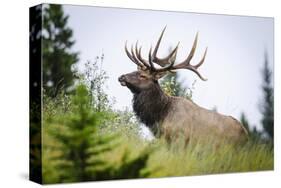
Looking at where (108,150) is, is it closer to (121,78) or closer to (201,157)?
(121,78)

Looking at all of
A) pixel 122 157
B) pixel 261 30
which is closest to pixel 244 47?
pixel 261 30

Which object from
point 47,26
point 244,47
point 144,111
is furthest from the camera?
point 244,47

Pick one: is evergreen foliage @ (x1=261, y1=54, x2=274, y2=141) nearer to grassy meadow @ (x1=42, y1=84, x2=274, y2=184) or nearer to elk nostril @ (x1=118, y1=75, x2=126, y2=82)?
grassy meadow @ (x1=42, y1=84, x2=274, y2=184)

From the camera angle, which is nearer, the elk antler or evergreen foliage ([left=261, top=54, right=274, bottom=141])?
the elk antler

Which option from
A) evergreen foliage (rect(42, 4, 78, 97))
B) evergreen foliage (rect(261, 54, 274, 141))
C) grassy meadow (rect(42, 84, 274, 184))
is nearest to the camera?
grassy meadow (rect(42, 84, 274, 184))

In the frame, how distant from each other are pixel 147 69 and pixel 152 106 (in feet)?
1.52

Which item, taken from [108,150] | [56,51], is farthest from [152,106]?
[56,51]

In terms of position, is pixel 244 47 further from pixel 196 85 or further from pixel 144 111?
pixel 144 111

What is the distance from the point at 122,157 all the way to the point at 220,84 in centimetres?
177

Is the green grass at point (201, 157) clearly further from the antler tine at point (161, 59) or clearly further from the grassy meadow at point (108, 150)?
the antler tine at point (161, 59)

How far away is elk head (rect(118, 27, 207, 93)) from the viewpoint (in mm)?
8969

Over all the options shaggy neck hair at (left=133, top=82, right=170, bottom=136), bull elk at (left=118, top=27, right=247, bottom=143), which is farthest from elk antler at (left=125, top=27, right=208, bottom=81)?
shaggy neck hair at (left=133, top=82, right=170, bottom=136)

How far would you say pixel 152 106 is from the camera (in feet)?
30.0

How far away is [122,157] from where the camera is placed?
8.70 meters
